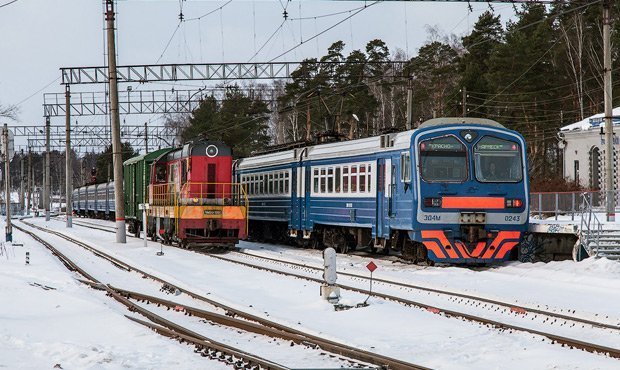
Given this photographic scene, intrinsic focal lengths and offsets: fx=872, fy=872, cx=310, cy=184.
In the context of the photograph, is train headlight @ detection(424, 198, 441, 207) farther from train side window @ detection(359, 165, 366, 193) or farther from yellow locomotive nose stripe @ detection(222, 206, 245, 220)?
yellow locomotive nose stripe @ detection(222, 206, 245, 220)

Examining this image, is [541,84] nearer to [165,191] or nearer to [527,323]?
[165,191]

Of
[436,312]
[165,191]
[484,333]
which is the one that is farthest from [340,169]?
[484,333]

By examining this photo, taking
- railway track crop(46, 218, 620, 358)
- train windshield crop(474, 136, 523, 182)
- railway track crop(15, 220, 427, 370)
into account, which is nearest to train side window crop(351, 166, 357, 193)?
A: train windshield crop(474, 136, 523, 182)

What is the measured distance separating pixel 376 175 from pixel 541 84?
36.7 metres

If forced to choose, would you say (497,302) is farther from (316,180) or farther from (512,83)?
(512,83)

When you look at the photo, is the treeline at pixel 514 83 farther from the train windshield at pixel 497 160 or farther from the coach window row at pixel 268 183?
the train windshield at pixel 497 160

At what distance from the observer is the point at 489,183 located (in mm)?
21078

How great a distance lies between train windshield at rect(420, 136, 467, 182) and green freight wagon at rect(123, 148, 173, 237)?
1502cm

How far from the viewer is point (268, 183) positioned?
3325 centimetres

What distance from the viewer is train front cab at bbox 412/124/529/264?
812 inches

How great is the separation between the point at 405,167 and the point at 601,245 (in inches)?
193

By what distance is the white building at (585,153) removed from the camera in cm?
4316

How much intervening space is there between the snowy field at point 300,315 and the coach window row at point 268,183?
7922 millimetres

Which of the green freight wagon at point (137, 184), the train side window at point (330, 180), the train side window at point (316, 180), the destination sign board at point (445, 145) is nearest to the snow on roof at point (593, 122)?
the train side window at point (316, 180)
